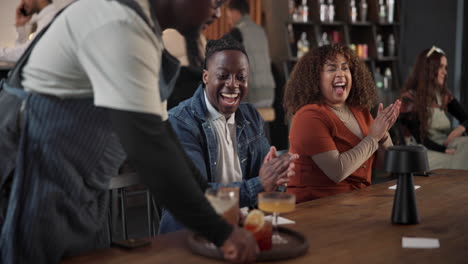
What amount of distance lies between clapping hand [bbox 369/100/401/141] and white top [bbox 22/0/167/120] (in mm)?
1554

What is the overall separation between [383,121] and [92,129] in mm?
1584

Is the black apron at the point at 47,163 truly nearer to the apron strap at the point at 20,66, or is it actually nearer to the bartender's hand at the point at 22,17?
the apron strap at the point at 20,66

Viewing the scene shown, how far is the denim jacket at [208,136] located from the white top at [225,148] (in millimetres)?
22

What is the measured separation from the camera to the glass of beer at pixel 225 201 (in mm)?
1601

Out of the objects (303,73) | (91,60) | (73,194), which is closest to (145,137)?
(91,60)

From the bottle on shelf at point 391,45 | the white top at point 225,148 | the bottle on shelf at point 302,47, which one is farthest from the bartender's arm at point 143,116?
the bottle on shelf at point 391,45

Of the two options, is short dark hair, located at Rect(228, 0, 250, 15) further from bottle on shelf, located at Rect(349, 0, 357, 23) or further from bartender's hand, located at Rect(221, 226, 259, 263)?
bartender's hand, located at Rect(221, 226, 259, 263)

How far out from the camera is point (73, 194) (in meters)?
1.48

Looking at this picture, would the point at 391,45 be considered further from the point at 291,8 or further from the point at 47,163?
the point at 47,163

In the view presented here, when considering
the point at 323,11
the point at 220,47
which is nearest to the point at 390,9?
the point at 323,11

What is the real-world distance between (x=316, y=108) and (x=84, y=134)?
5.04ft

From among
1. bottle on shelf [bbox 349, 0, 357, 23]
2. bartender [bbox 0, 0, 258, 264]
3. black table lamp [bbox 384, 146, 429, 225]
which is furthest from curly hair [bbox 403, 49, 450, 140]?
bartender [bbox 0, 0, 258, 264]

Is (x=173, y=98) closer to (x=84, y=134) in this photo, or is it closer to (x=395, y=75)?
(x=84, y=134)

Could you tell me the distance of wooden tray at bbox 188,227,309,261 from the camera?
1.49 metres
